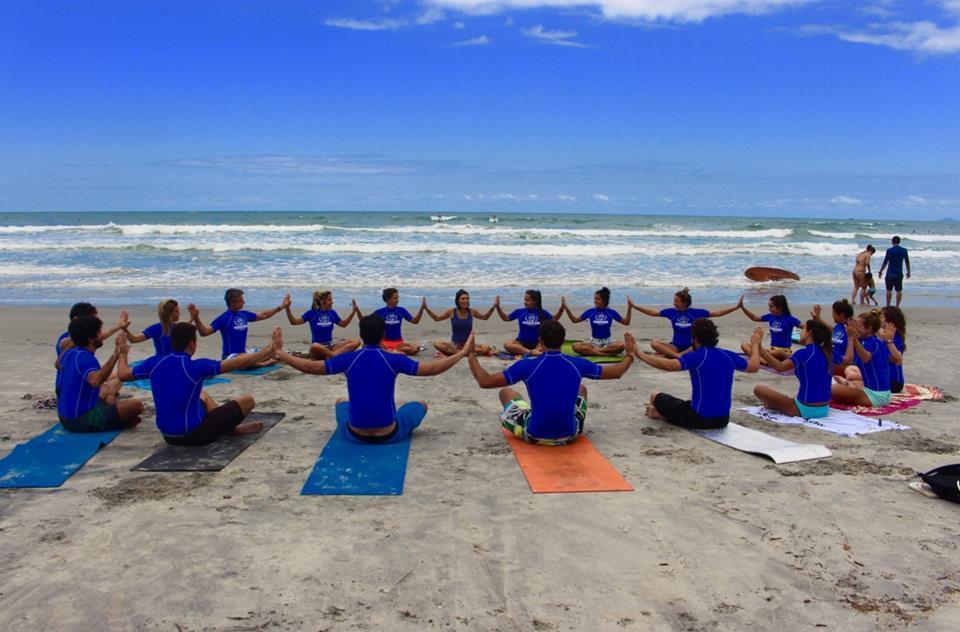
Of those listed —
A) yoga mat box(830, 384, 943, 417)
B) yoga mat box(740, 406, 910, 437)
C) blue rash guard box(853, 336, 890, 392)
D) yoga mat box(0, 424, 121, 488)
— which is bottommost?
yoga mat box(830, 384, 943, 417)

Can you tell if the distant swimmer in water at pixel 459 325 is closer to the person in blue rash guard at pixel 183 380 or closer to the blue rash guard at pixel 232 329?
the blue rash guard at pixel 232 329

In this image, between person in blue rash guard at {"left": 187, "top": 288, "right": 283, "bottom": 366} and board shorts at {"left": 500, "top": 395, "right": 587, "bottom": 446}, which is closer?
board shorts at {"left": 500, "top": 395, "right": 587, "bottom": 446}

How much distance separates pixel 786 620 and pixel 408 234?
1699 inches

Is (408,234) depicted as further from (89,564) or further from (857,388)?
(89,564)

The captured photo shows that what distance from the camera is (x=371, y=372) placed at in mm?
6359

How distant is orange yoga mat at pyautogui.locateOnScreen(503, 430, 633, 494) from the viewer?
18.7 ft

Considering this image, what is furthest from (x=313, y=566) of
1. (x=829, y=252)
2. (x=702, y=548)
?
(x=829, y=252)

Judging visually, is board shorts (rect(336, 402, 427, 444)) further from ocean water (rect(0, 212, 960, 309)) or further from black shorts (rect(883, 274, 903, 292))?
black shorts (rect(883, 274, 903, 292))

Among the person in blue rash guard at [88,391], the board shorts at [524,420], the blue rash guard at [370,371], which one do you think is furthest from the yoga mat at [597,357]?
the person in blue rash guard at [88,391]

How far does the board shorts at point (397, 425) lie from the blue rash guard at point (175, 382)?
4.55 ft

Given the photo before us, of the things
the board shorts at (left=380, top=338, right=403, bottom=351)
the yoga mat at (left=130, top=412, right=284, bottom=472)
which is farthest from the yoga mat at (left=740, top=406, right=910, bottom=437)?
the board shorts at (left=380, top=338, right=403, bottom=351)

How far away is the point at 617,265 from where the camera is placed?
94.8 feet

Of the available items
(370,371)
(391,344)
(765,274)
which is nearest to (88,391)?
(370,371)

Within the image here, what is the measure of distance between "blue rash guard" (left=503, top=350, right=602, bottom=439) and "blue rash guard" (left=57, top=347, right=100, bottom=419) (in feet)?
13.6
